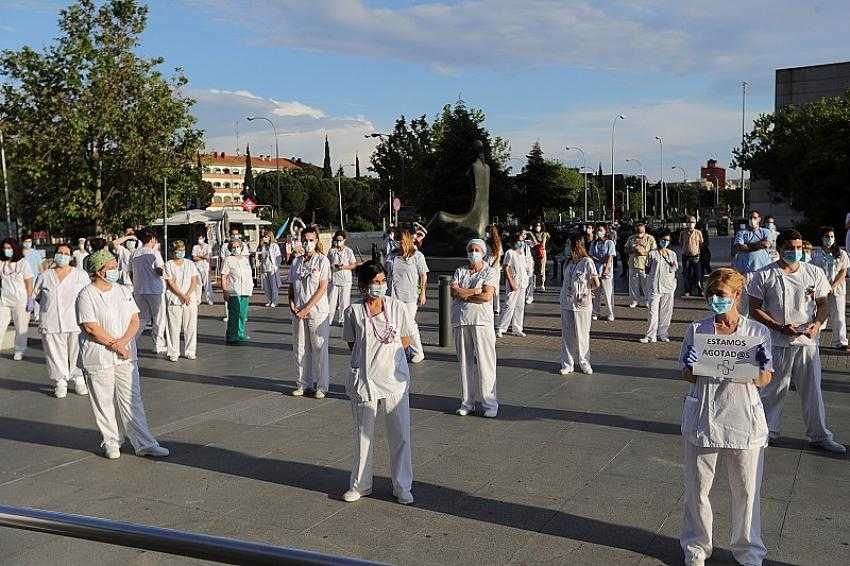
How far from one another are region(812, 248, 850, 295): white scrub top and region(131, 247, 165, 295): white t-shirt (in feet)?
31.6

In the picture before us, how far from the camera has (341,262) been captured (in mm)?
13547

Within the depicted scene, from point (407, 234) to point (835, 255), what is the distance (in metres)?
6.95

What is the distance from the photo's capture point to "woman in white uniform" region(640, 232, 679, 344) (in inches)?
520

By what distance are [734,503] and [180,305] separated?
9350 millimetres

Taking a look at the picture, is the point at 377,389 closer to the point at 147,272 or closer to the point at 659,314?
the point at 147,272

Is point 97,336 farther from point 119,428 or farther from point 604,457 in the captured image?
point 604,457

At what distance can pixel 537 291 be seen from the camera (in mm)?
22797

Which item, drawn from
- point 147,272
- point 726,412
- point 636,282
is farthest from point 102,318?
point 636,282

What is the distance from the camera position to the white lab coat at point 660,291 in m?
13.2

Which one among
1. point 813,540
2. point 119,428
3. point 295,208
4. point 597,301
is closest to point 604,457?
point 813,540

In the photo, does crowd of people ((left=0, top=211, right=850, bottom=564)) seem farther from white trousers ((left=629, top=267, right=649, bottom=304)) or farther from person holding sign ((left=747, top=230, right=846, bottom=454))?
white trousers ((left=629, top=267, right=649, bottom=304))

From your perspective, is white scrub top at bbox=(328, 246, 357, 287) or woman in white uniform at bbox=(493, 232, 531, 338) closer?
woman in white uniform at bbox=(493, 232, 531, 338)

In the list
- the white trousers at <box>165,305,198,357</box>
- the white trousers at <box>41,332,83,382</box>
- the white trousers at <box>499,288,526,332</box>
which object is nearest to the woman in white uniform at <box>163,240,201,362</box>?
the white trousers at <box>165,305,198,357</box>

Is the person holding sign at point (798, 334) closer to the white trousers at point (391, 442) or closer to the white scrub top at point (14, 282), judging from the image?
the white trousers at point (391, 442)
